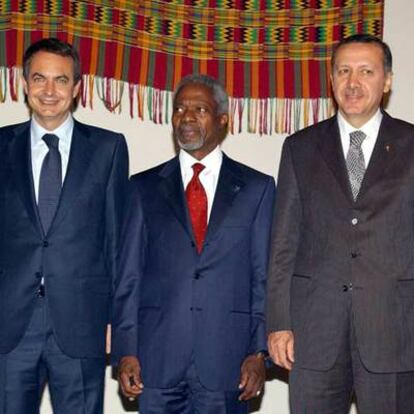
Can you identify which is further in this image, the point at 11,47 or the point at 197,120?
the point at 11,47

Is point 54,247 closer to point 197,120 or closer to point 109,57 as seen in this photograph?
point 197,120

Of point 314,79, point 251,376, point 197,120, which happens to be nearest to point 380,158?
point 197,120

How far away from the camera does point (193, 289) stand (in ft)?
10.4

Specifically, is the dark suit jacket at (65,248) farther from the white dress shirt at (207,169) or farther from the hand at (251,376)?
the hand at (251,376)

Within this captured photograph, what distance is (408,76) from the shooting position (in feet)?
14.2

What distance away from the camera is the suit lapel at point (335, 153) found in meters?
3.07

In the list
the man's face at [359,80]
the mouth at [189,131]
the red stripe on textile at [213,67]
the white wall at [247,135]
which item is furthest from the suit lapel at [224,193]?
the white wall at [247,135]

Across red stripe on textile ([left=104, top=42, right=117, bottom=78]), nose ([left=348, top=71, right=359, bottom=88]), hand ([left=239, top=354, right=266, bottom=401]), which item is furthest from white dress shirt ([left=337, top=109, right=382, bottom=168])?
red stripe on textile ([left=104, top=42, right=117, bottom=78])

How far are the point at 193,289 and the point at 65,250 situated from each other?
43 cm

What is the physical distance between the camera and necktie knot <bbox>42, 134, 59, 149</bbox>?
325 centimetres

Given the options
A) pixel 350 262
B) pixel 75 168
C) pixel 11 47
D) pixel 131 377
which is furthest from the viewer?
pixel 11 47

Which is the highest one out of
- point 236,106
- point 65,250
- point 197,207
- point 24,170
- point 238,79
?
point 238,79

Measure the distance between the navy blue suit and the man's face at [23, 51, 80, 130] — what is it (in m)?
0.09

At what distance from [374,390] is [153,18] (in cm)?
192
